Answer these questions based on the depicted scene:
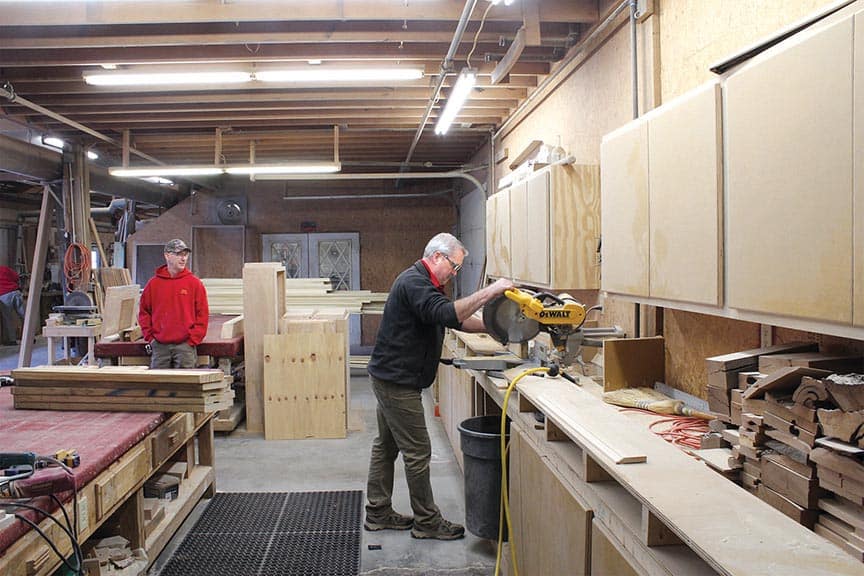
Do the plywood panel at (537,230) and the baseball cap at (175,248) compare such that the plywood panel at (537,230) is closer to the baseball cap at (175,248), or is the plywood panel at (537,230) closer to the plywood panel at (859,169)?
the plywood panel at (859,169)

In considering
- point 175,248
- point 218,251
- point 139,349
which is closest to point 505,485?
point 175,248

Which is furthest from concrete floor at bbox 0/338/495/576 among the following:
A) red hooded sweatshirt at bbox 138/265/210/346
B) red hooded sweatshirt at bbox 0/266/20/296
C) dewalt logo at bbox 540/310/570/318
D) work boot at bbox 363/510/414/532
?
red hooded sweatshirt at bbox 0/266/20/296

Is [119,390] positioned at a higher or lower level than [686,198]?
Result: lower

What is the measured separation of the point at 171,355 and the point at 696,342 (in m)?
4.11

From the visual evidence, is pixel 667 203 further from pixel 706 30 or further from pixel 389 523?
pixel 389 523

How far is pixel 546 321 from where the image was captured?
3.09 metres

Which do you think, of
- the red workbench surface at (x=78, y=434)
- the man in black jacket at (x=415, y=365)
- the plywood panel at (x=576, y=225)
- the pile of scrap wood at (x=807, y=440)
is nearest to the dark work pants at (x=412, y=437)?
the man in black jacket at (x=415, y=365)

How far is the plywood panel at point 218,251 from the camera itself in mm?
11641

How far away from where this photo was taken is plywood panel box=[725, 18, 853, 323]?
4.90 feet

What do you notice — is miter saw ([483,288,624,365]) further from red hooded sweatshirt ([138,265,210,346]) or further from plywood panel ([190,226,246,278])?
plywood panel ([190,226,246,278])

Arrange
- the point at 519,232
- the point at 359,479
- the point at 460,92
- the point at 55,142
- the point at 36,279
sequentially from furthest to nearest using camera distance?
the point at 36,279, the point at 55,142, the point at 460,92, the point at 359,479, the point at 519,232

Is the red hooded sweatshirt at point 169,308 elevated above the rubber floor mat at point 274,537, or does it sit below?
above

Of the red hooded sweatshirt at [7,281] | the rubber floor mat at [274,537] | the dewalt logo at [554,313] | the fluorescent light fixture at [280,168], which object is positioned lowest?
the rubber floor mat at [274,537]

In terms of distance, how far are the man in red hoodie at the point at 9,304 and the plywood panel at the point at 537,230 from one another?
1160 cm
